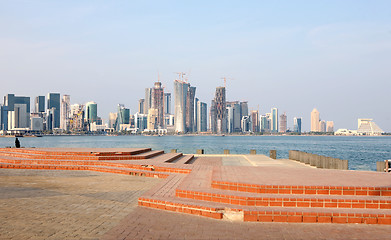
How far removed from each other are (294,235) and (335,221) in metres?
1.66

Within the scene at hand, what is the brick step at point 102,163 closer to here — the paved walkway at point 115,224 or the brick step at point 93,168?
the brick step at point 93,168

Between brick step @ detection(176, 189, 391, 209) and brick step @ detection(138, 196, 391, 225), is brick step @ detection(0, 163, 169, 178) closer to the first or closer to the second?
brick step @ detection(176, 189, 391, 209)

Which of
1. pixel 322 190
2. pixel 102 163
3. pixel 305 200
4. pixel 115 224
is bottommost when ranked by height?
pixel 115 224

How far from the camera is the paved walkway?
764cm

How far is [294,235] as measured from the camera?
25.3ft

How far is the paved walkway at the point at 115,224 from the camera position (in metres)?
7.64

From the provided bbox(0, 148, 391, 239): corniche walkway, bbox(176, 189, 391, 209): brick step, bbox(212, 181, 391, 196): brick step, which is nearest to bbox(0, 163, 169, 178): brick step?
A: bbox(0, 148, 391, 239): corniche walkway

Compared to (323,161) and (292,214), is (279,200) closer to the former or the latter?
(292,214)

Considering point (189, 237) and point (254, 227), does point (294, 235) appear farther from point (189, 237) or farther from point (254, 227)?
point (189, 237)

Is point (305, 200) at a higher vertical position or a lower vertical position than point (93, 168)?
higher

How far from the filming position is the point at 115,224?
845 cm

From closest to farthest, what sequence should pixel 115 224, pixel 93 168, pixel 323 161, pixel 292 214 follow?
pixel 115 224 < pixel 292 214 < pixel 93 168 < pixel 323 161

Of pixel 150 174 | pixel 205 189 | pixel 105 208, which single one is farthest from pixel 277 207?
pixel 150 174

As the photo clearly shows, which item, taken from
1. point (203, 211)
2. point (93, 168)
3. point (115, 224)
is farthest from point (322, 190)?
point (93, 168)
